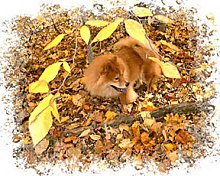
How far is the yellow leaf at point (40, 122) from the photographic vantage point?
54.1 inches

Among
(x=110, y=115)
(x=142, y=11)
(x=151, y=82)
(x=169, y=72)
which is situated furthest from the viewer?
(x=151, y=82)

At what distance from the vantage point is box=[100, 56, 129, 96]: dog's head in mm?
2246

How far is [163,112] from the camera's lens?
2104mm

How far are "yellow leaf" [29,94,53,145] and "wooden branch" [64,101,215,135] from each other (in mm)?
675

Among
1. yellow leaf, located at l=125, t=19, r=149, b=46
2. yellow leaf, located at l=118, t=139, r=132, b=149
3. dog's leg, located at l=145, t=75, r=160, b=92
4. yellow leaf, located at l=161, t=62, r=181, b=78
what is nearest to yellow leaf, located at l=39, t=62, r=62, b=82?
yellow leaf, located at l=125, t=19, r=149, b=46

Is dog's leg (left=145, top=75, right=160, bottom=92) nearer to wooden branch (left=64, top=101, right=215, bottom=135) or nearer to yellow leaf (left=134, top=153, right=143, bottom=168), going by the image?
wooden branch (left=64, top=101, right=215, bottom=135)

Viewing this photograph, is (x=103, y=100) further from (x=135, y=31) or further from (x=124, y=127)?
(x=135, y=31)

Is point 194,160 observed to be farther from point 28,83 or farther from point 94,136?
point 28,83

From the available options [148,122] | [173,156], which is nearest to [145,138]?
[148,122]

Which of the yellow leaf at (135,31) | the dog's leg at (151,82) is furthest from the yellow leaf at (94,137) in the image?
the yellow leaf at (135,31)

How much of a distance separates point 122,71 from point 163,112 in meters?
0.38

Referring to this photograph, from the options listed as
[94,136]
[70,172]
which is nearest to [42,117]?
[70,172]

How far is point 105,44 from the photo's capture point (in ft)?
8.73

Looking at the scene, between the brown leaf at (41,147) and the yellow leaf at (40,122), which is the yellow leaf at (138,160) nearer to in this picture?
the brown leaf at (41,147)
